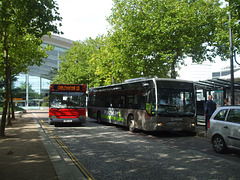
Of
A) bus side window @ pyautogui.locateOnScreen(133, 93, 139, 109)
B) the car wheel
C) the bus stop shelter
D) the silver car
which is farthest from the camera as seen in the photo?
the bus stop shelter

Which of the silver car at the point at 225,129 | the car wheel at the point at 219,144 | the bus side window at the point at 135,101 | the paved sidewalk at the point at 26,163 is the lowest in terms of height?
the paved sidewalk at the point at 26,163

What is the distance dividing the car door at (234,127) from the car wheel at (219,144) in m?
0.36

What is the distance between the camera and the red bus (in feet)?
53.1

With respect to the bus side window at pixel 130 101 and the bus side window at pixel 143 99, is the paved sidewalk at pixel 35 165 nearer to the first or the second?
the bus side window at pixel 143 99

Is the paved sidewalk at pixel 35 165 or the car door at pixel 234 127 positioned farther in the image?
the car door at pixel 234 127

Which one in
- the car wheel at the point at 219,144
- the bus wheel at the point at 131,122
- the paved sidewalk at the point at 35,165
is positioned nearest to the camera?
the paved sidewalk at the point at 35,165

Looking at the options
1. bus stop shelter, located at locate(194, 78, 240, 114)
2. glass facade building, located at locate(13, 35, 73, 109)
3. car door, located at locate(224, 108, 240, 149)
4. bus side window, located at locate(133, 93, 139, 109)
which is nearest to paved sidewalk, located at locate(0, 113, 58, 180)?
car door, located at locate(224, 108, 240, 149)

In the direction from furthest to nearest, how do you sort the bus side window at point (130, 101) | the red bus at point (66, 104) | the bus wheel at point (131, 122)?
the red bus at point (66, 104), the bus side window at point (130, 101), the bus wheel at point (131, 122)

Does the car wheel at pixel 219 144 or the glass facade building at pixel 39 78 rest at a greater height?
the glass facade building at pixel 39 78

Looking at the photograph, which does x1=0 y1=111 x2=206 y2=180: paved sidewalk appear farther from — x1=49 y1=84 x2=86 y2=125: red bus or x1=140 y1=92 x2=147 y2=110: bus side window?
x1=49 y1=84 x2=86 y2=125: red bus

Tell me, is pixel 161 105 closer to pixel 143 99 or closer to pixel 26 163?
pixel 143 99

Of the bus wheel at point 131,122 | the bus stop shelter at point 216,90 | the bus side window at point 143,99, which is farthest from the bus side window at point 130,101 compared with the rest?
the bus stop shelter at point 216,90

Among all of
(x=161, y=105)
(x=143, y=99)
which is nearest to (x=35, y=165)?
(x=161, y=105)

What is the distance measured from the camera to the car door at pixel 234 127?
23.2 feet
